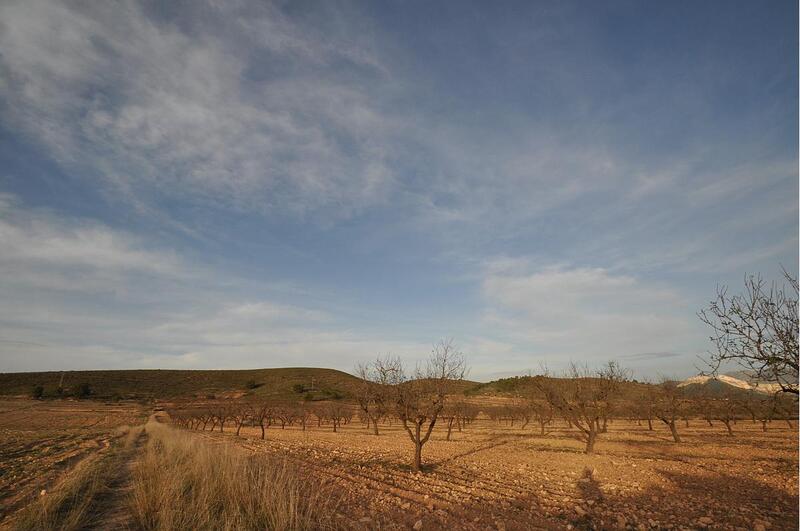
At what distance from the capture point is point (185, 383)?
344 ft

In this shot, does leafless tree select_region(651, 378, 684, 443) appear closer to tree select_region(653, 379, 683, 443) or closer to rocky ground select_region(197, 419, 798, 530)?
tree select_region(653, 379, 683, 443)

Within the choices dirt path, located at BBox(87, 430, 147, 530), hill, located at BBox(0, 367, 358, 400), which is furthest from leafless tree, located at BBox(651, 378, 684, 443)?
hill, located at BBox(0, 367, 358, 400)

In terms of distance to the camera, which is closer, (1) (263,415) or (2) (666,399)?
(2) (666,399)

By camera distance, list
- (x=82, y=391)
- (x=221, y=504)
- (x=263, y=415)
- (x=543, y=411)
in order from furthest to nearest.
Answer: (x=82, y=391) < (x=263, y=415) < (x=543, y=411) < (x=221, y=504)

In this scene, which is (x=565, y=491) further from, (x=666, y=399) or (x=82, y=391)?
(x=82, y=391)

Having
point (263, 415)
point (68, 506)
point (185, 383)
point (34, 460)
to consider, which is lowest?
point (34, 460)

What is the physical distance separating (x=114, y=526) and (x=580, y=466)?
17196 millimetres

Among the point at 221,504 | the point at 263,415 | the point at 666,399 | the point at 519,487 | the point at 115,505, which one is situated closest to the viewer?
the point at 221,504

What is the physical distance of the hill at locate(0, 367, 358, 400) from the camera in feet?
300

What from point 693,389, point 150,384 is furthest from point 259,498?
point 150,384

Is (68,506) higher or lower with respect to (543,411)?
lower

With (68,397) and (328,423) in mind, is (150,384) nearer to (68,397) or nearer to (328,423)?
(68,397)

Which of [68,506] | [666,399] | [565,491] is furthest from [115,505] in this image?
[666,399]

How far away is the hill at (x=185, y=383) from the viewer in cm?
9144
